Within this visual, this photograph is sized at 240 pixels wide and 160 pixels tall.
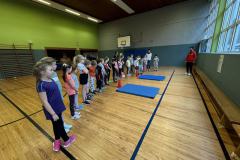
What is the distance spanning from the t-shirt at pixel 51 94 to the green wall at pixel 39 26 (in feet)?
28.6

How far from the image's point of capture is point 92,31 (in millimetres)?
12438

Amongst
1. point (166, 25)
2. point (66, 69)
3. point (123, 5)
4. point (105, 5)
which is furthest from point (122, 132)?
point (166, 25)

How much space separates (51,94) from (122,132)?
1289mm

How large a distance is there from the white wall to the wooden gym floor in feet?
25.5

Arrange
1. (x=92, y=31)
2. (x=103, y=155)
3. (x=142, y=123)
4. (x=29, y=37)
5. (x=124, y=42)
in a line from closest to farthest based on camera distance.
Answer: (x=103, y=155) → (x=142, y=123) → (x=29, y=37) → (x=124, y=42) → (x=92, y=31)

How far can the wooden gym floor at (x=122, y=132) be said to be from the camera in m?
1.51

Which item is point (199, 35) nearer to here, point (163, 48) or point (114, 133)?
point (163, 48)

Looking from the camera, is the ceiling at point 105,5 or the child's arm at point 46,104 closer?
the child's arm at point 46,104

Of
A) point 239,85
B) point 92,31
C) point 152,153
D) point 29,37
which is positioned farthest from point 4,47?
point 239,85

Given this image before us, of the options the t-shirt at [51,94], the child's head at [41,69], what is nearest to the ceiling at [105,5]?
the child's head at [41,69]

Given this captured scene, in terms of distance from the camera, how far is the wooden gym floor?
1.51 m

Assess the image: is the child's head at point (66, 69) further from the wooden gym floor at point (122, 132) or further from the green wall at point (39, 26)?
the green wall at point (39, 26)

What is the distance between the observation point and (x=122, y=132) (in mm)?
1906

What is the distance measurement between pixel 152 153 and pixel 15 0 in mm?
10953
